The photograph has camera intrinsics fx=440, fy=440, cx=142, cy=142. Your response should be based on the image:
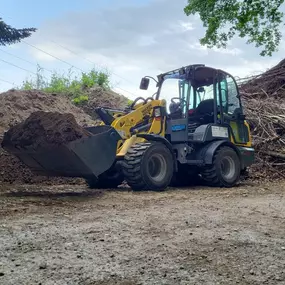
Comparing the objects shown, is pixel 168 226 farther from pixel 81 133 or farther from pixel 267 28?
pixel 267 28

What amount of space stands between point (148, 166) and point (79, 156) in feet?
6.06

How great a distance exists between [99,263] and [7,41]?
7733 millimetres

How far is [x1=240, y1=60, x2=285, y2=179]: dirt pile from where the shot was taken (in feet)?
41.1

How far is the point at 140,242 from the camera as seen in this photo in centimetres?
427

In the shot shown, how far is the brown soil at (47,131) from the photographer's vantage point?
704cm

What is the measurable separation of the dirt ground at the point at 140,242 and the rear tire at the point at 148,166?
1.31 m

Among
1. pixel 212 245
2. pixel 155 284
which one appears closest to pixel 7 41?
pixel 212 245

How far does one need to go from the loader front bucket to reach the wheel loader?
23 mm

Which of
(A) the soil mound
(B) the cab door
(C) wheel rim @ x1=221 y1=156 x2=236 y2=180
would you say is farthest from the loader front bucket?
(A) the soil mound

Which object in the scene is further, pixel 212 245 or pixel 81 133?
pixel 81 133

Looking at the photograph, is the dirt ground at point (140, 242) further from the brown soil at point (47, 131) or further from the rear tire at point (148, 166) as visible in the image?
the rear tire at point (148, 166)

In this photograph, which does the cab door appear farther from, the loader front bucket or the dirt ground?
the dirt ground

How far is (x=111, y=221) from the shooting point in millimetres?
5273

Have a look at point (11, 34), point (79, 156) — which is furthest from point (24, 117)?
point (79, 156)
